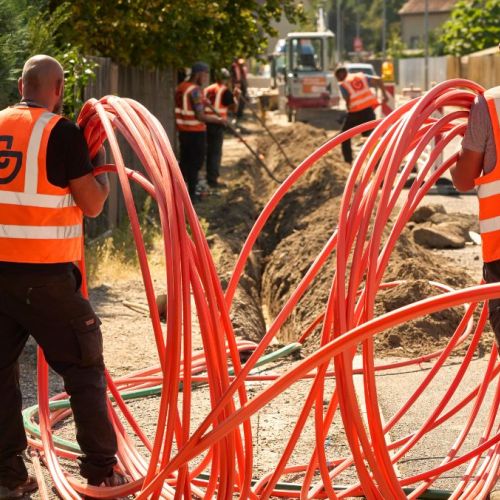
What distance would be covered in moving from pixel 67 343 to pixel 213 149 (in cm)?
1349

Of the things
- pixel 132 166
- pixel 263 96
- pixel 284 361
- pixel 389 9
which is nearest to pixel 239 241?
pixel 132 166

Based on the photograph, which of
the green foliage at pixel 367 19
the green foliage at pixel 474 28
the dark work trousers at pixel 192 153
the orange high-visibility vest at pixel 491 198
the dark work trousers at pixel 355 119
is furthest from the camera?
the green foliage at pixel 367 19

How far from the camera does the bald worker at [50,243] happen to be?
15.7ft

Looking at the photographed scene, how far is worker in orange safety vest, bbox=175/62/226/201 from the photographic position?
16020mm

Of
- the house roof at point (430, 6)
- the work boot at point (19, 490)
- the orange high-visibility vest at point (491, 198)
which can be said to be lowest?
the work boot at point (19, 490)

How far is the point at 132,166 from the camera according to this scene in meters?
15.1

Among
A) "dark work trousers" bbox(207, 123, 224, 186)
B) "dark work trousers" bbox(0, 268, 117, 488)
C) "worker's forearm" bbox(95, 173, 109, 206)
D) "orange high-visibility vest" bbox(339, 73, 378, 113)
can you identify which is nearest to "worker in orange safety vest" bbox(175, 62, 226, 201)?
"dark work trousers" bbox(207, 123, 224, 186)

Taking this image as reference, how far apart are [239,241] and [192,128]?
343 centimetres

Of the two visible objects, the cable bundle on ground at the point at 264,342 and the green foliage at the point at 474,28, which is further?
the green foliage at the point at 474,28

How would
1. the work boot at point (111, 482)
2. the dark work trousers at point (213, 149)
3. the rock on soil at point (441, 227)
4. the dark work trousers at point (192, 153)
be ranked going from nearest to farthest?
the work boot at point (111, 482) → the rock on soil at point (441, 227) → the dark work trousers at point (192, 153) → the dark work trousers at point (213, 149)

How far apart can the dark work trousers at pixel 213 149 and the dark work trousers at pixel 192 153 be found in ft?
5.37

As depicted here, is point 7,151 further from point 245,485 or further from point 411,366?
point 411,366

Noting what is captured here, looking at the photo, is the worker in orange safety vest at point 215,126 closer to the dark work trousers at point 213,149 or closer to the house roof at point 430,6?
the dark work trousers at point 213,149

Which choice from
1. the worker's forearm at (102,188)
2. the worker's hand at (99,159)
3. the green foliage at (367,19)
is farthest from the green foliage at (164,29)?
the green foliage at (367,19)
